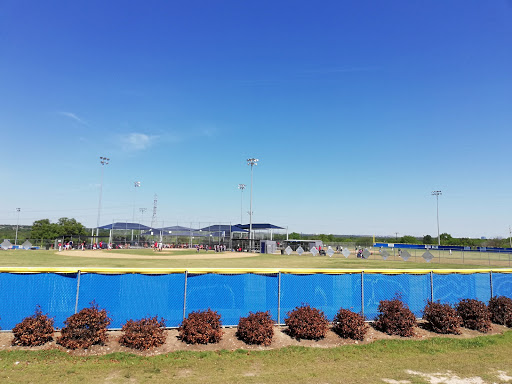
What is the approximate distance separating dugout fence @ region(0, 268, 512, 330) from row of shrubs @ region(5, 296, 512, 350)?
44cm

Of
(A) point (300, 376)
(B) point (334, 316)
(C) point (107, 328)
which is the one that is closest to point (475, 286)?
(B) point (334, 316)

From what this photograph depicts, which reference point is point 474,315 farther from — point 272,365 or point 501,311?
point 272,365

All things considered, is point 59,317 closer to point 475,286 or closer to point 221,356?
point 221,356

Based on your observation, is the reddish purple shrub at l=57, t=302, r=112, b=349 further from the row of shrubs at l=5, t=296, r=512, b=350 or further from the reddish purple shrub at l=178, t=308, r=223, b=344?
the reddish purple shrub at l=178, t=308, r=223, b=344

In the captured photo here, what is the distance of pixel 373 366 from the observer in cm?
848

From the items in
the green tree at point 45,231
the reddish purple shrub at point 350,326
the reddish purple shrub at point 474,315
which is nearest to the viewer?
the reddish purple shrub at point 350,326

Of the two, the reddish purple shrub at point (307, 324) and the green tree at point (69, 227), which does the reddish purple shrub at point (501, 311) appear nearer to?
the reddish purple shrub at point (307, 324)

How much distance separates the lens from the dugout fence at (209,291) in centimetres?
1008

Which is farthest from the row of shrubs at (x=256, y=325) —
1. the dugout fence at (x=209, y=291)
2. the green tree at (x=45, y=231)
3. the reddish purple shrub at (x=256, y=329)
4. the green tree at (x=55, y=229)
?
the green tree at (x=45, y=231)

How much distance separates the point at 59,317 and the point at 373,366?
8.37 meters

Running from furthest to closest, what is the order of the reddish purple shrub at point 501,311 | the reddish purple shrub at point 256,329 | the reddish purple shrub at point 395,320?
the reddish purple shrub at point 501,311 → the reddish purple shrub at point 395,320 → the reddish purple shrub at point 256,329

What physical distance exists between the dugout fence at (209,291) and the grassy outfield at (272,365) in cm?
170

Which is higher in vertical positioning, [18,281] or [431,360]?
[18,281]

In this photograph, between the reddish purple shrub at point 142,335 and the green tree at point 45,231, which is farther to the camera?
the green tree at point 45,231
